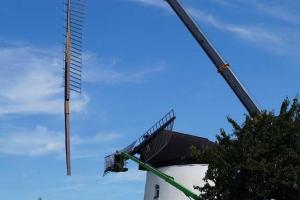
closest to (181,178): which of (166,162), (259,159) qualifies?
(166,162)

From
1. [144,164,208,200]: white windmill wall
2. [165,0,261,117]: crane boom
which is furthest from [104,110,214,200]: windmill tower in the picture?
[165,0,261,117]: crane boom

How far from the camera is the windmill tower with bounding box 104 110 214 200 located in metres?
53.0

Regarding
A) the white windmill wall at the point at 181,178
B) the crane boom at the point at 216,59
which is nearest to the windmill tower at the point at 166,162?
the white windmill wall at the point at 181,178

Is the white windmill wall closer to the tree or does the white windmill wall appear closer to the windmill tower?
the windmill tower

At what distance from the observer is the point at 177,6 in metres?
46.5

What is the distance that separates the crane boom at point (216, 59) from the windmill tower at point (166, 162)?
959cm

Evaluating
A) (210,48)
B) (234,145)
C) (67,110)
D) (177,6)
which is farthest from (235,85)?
(67,110)

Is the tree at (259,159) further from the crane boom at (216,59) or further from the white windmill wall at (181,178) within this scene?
the white windmill wall at (181,178)

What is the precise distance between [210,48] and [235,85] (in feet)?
9.99

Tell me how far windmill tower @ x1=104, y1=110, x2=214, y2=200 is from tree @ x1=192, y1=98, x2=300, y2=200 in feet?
55.8

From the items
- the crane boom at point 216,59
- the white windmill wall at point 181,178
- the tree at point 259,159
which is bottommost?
the tree at point 259,159

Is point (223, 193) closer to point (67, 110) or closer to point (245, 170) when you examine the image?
point (245, 170)

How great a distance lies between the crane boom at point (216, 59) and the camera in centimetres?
4391

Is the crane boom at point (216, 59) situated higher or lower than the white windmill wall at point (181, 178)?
higher
